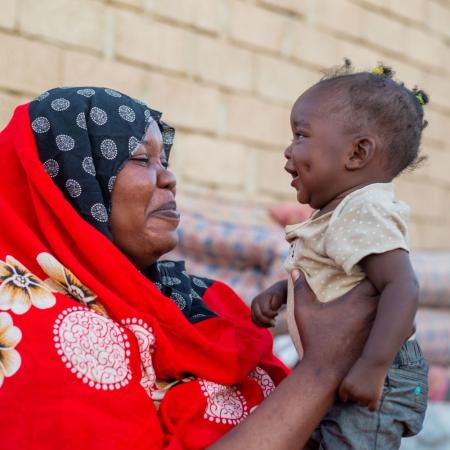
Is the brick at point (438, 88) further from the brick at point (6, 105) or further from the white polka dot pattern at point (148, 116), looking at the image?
the white polka dot pattern at point (148, 116)

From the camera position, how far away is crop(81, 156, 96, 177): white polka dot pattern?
2109 millimetres

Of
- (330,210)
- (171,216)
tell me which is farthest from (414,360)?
(171,216)

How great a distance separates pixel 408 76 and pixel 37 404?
4.78 m

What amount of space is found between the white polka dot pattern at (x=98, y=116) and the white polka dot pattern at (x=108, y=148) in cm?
5

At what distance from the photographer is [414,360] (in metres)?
1.90

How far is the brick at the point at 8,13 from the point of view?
370cm

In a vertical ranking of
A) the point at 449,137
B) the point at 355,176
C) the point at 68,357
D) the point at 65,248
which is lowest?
the point at 449,137

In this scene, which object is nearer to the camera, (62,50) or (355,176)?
(355,176)

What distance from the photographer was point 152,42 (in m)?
4.36

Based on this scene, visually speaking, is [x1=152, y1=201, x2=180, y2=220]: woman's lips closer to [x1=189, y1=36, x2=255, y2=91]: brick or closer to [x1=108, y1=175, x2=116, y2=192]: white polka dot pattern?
[x1=108, y1=175, x2=116, y2=192]: white polka dot pattern

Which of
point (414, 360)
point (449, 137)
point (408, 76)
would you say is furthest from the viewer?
point (449, 137)

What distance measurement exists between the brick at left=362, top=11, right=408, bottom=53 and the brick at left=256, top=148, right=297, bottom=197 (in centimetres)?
116

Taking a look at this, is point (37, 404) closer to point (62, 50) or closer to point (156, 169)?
point (156, 169)

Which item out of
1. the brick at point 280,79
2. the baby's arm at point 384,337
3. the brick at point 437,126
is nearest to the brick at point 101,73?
the brick at point 280,79
